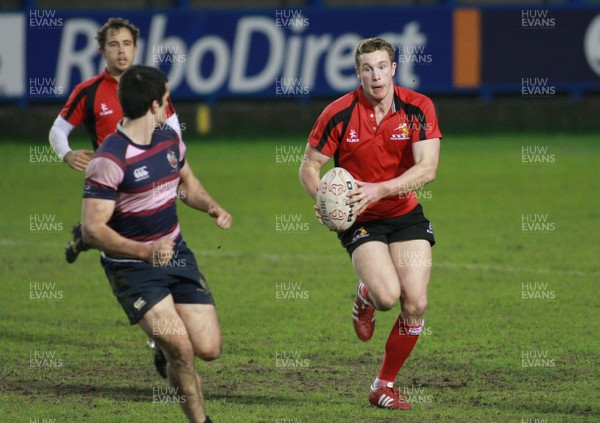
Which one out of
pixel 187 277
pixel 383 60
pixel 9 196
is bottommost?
pixel 9 196

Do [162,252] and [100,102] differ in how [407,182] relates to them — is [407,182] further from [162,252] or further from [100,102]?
[100,102]

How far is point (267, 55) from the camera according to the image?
26.2 m

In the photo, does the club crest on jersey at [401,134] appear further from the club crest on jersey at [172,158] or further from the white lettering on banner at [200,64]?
the white lettering on banner at [200,64]

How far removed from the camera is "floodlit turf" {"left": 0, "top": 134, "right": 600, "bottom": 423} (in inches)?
315

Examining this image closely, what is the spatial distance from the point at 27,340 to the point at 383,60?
434cm

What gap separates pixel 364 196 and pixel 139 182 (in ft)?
6.14

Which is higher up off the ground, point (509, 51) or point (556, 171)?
point (509, 51)

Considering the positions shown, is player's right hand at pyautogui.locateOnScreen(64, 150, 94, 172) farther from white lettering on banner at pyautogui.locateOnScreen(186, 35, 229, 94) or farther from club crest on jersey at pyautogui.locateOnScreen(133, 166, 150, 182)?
white lettering on banner at pyautogui.locateOnScreen(186, 35, 229, 94)

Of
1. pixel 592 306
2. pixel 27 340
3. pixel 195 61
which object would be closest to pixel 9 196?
pixel 195 61

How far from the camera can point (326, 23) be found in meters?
26.4

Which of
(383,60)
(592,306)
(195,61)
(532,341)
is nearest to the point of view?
(383,60)

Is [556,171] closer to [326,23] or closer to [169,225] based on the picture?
[326,23]

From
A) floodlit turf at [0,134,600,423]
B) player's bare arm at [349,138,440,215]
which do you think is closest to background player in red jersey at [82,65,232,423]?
floodlit turf at [0,134,600,423]

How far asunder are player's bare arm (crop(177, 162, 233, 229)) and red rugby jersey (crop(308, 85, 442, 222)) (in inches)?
53.9
